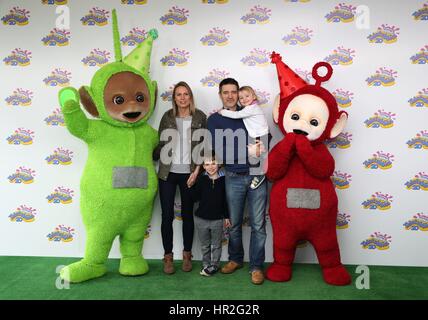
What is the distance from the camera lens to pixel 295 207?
292 centimetres

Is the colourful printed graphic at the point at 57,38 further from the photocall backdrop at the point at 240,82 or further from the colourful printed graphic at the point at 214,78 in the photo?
the colourful printed graphic at the point at 214,78

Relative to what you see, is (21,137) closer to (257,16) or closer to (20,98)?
(20,98)

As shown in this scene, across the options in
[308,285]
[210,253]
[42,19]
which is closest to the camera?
[308,285]

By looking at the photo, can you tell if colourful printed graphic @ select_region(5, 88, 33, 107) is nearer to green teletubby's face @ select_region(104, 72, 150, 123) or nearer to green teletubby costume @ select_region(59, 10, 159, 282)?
green teletubby costume @ select_region(59, 10, 159, 282)

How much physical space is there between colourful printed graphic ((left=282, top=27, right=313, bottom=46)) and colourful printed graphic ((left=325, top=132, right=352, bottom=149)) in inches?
31.3

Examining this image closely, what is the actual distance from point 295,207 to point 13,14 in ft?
9.07

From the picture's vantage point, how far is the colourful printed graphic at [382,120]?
3281 mm

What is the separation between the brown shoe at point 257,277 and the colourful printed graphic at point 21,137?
2116mm

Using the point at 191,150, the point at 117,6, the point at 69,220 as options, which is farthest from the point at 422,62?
the point at 69,220

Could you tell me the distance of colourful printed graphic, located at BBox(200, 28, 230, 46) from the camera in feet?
10.9

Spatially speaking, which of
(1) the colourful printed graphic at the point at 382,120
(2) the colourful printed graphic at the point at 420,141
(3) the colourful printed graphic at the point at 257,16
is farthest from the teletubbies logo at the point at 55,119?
(2) the colourful printed graphic at the point at 420,141

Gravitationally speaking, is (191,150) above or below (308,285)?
above

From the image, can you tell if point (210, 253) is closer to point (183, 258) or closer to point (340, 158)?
point (183, 258)

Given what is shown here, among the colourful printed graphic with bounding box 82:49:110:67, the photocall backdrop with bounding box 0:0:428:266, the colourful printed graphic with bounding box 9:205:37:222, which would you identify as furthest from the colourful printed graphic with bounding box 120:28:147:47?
the colourful printed graphic with bounding box 9:205:37:222
